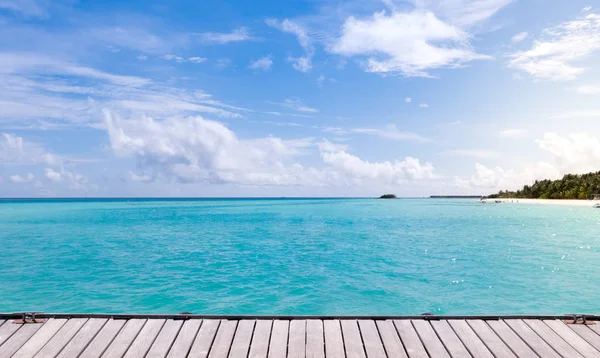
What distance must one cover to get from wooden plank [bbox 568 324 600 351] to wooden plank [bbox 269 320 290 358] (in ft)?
14.5

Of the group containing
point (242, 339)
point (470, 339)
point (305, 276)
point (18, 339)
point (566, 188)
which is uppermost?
point (566, 188)

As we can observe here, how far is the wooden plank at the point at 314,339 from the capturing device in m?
5.09

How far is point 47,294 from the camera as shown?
1700cm

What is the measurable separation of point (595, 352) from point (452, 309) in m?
10.2

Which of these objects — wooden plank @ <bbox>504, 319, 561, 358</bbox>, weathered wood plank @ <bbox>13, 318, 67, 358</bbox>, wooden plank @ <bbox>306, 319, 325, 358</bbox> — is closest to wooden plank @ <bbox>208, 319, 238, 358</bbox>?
wooden plank @ <bbox>306, 319, 325, 358</bbox>

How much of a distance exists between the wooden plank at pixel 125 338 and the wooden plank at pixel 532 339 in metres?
5.78

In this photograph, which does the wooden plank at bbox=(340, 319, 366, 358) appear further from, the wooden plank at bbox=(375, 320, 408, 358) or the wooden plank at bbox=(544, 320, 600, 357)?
the wooden plank at bbox=(544, 320, 600, 357)

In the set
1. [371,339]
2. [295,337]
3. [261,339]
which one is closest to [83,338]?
[261,339]

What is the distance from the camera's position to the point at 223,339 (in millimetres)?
5492

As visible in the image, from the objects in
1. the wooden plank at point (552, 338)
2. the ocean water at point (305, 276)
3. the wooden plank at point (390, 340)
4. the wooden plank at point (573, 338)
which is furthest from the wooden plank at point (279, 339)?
the ocean water at point (305, 276)

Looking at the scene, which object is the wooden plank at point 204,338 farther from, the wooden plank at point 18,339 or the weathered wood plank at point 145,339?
the wooden plank at point 18,339

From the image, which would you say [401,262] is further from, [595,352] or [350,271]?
[595,352]

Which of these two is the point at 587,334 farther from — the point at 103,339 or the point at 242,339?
the point at 103,339

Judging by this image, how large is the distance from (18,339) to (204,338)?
108 inches
